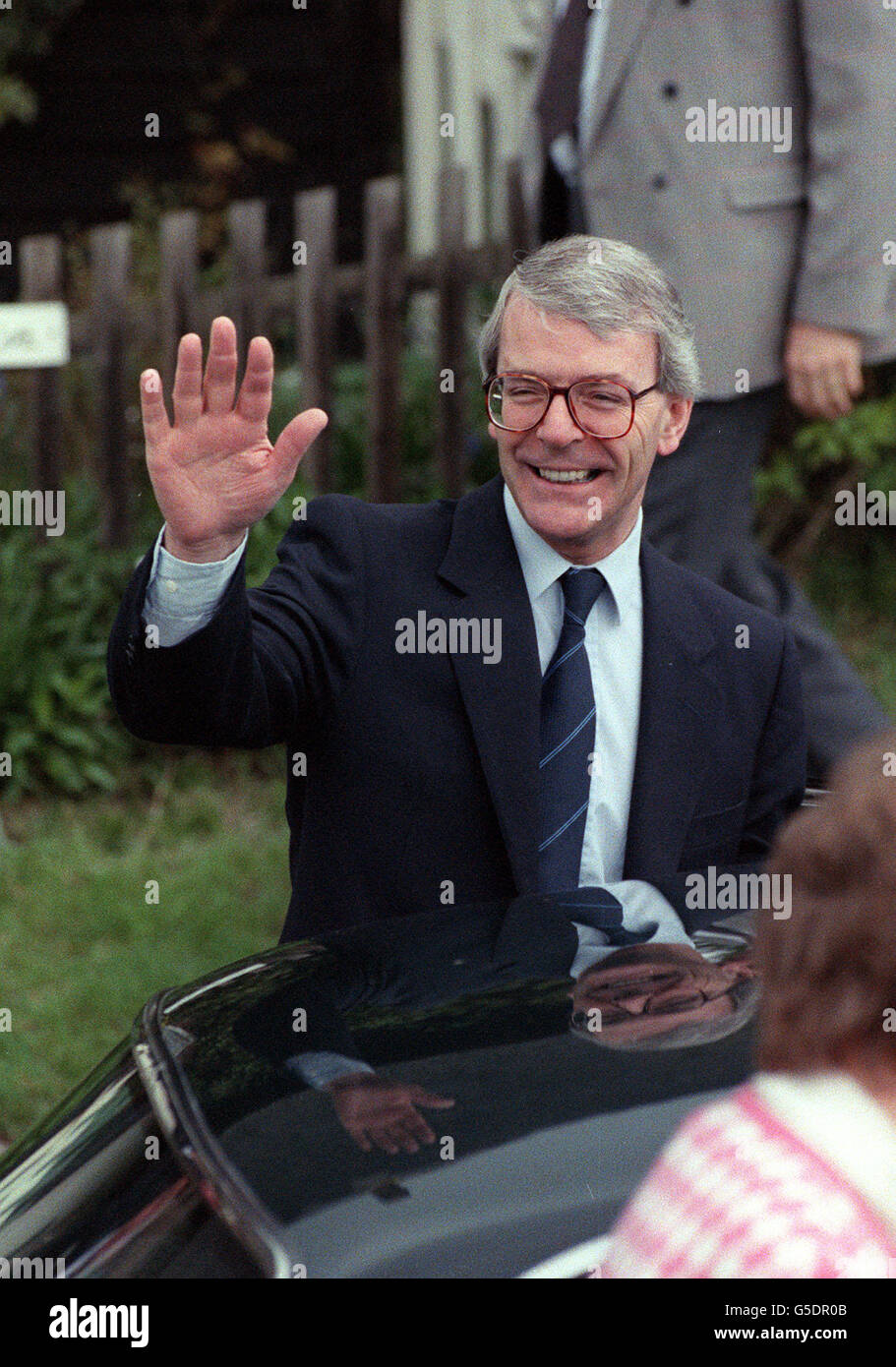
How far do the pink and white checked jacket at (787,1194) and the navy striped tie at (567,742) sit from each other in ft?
4.15

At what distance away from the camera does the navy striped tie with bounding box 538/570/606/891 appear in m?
2.65

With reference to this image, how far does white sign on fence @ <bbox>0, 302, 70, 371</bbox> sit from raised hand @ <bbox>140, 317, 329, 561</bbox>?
2.81m

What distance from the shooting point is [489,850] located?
2639 mm

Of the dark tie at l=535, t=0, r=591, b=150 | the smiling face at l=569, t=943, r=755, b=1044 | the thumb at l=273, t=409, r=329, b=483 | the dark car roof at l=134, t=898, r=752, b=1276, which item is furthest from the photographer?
the dark tie at l=535, t=0, r=591, b=150

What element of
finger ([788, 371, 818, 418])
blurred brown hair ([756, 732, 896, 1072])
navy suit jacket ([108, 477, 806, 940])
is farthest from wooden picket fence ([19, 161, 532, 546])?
blurred brown hair ([756, 732, 896, 1072])

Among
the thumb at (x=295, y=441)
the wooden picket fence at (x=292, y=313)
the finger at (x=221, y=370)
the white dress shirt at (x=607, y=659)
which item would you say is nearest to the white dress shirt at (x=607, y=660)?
the white dress shirt at (x=607, y=659)

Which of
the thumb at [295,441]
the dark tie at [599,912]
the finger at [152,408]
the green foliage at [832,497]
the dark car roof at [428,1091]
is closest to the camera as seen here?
the dark car roof at [428,1091]

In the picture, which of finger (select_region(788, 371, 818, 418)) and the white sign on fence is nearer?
finger (select_region(788, 371, 818, 418))

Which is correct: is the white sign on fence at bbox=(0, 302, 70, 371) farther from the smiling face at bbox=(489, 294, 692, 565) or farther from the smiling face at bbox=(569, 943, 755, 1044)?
the smiling face at bbox=(569, 943, 755, 1044)

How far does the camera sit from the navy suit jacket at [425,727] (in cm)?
261

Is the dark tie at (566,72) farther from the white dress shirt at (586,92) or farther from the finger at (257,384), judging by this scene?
the finger at (257,384)

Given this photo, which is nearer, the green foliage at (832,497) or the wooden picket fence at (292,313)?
the wooden picket fence at (292,313)
